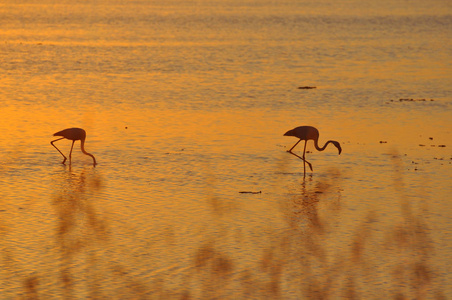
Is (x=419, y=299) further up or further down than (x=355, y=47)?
further down

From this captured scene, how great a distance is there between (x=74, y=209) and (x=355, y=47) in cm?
4773

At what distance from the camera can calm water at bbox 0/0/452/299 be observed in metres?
13.5

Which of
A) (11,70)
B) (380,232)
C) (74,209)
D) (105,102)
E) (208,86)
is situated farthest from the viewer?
(11,70)

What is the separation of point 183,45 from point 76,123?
119ft

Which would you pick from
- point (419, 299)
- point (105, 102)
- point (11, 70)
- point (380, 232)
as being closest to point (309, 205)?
point (380, 232)

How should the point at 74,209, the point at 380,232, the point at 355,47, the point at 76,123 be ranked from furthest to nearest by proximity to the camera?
the point at 355,47 → the point at 76,123 → the point at 74,209 → the point at 380,232

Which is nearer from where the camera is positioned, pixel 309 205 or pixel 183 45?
pixel 309 205

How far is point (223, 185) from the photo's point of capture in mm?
19984

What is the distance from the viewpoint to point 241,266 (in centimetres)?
1391

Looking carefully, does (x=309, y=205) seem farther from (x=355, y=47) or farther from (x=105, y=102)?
(x=355, y=47)

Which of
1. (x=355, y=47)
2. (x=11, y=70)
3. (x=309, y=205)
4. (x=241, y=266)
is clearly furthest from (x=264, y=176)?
(x=355, y=47)

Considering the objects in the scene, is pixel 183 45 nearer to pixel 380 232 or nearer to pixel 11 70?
pixel 11 70

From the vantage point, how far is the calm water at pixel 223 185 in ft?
44.2

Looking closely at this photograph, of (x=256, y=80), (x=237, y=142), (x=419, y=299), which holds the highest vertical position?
(x=256, y=80)
